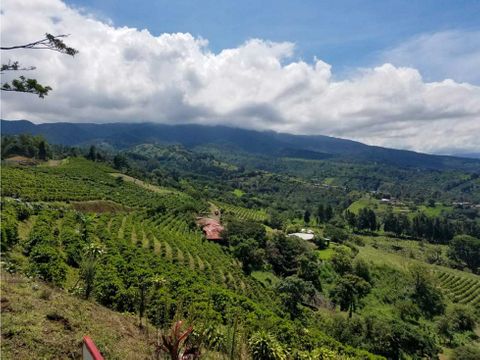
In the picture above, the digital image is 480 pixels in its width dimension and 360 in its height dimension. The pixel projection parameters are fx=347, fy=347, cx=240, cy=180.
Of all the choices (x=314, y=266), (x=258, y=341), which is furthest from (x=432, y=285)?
(x=258, y=341)

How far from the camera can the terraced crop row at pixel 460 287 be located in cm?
7050

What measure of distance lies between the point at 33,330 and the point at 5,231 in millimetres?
20154

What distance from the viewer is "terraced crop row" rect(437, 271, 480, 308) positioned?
7050 centimetres

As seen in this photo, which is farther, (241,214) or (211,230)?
(241,214)

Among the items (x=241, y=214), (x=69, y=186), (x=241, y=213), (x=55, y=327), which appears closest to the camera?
(x=55, y=327)

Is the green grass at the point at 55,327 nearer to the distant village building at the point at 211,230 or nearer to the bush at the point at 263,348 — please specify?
the bush at the point at 263,348

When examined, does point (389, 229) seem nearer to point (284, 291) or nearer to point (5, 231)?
point (284, 291)

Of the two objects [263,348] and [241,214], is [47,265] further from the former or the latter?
[241,214]

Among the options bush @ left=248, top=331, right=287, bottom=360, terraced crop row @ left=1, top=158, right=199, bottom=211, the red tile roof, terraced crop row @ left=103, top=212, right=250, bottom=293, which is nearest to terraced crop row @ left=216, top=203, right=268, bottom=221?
terraced crop row @ left=1, top=158, right=199, bottom=211

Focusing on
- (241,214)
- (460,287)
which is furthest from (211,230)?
(460,287)

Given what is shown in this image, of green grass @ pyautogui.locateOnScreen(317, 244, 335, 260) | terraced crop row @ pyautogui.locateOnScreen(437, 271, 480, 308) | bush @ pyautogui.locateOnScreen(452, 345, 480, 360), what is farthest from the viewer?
green grass @ pyautogui.locateOnScreen(317, 244, 335, 260)

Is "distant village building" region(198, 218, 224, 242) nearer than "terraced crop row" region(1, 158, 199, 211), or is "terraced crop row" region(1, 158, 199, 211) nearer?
"terraced crop row" region(1, 158, 199, 211)

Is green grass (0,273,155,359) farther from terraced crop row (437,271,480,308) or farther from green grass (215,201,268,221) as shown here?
green grass (215,201,268,221)

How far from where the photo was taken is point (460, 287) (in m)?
76.8
